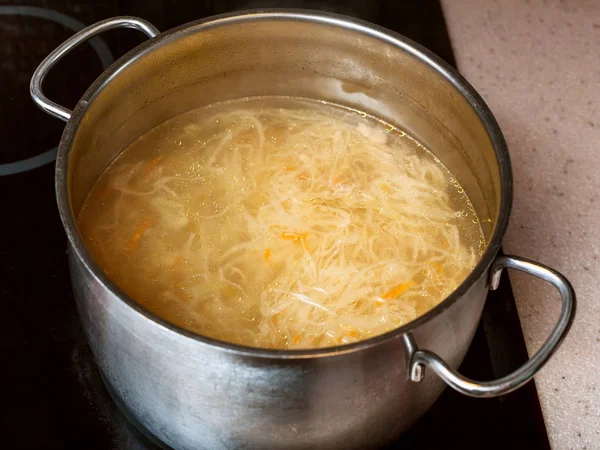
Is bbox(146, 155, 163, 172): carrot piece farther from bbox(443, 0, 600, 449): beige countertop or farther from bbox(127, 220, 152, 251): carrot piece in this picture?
bbox(443, 0, 600, 449): beige countertop

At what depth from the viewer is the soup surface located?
4.21 feet

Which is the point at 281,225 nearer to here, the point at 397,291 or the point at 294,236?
the point at 294,236

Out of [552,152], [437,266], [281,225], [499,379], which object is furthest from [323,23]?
[499,379]

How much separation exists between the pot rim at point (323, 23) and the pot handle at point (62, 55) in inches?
2.1

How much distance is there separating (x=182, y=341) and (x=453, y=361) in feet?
1.40

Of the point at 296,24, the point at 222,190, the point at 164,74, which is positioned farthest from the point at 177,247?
the point at 296,24

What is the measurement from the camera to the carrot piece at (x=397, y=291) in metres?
1.31

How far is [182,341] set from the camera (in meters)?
0.96

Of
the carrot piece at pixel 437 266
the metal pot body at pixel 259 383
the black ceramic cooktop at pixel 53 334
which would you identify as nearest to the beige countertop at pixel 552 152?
the black ceramic cooktop at pixel 53 334

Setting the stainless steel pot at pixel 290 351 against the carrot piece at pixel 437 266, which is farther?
the carrot piece at pixel 437 266

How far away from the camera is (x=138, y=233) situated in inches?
55.0

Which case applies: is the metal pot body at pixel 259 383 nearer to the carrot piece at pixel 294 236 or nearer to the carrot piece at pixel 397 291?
the carrot piece at pixel 397 291

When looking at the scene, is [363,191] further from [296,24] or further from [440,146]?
[296,24]

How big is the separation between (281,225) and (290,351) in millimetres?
508
